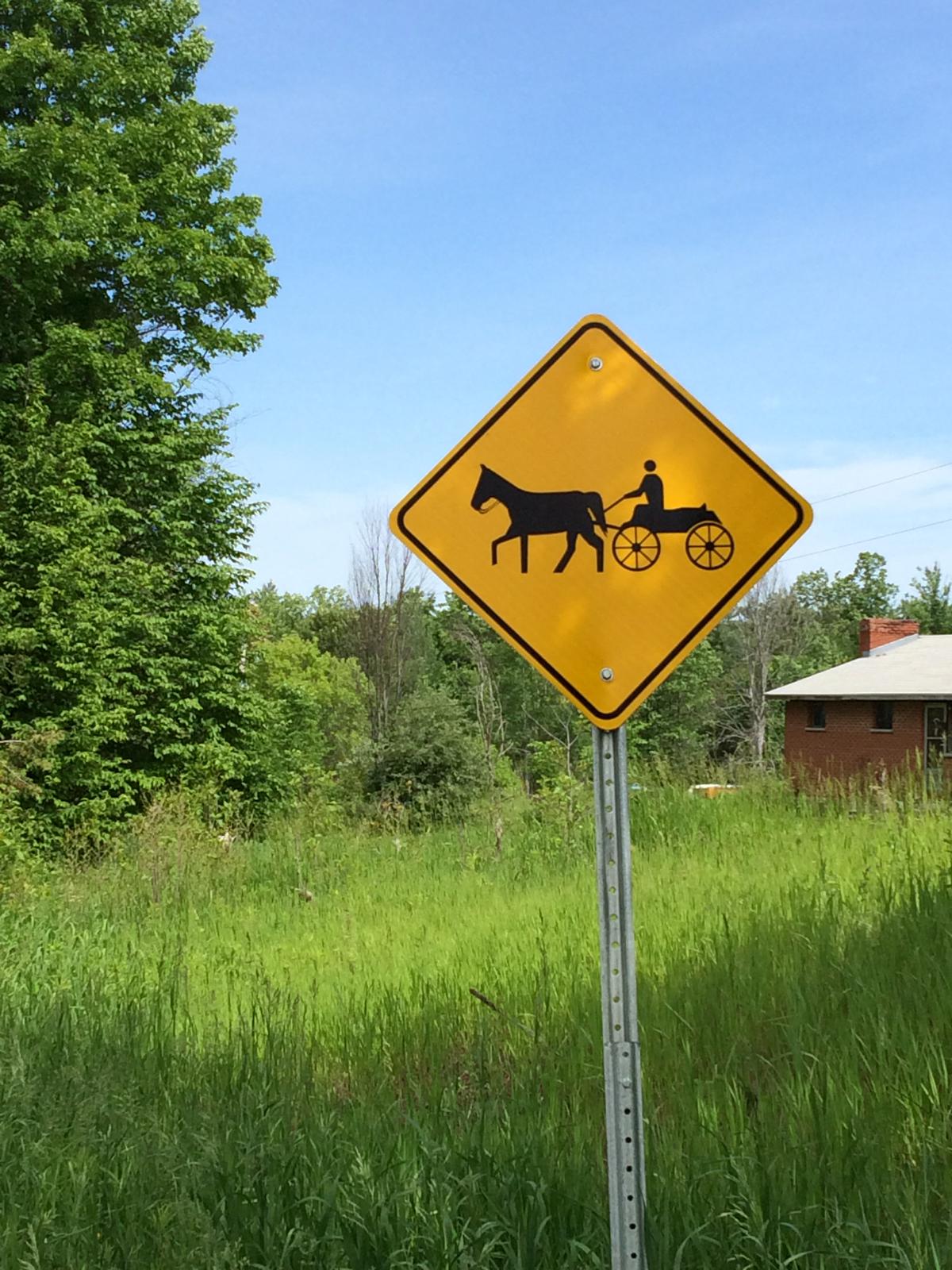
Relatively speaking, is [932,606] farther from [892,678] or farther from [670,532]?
[670,532]

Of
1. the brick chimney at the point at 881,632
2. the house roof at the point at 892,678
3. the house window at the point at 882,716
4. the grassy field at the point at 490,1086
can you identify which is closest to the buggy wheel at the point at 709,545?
the grassy field at the point at 490,1086

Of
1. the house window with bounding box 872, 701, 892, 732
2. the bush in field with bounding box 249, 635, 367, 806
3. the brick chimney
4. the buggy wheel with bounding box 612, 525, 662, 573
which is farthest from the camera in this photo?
the brick chimney

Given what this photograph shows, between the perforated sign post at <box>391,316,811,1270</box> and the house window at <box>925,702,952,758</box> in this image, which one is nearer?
the perforated sign post at <box>391,316,811,1270</box>

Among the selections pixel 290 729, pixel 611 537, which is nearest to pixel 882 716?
pixel 290 729

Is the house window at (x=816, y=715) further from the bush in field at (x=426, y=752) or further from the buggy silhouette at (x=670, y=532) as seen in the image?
the buggy silhouette at (x=670, y=532)

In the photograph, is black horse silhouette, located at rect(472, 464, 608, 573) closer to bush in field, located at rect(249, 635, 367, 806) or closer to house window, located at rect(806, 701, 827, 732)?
bush in field, located at rect(249, 635, 367, 806)

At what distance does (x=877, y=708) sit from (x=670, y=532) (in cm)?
4224

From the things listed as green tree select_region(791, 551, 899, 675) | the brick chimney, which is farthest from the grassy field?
green tree select_region(791, 551, 899, 675)

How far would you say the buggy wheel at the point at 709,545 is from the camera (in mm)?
2656

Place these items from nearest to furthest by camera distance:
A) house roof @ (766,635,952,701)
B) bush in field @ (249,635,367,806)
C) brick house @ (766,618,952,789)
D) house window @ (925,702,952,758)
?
1. bush in field @ (249,635,367,806)
2. house window @ (925,702,952,758)
3. brick house @ (766,618,952,789)
4. house roof @ (766,635,952,701)

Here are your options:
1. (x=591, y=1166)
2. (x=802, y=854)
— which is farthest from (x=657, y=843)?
(x=591, y=1166)

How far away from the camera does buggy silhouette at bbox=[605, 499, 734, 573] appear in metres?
2.65

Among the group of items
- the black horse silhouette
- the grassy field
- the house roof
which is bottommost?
the grassy field

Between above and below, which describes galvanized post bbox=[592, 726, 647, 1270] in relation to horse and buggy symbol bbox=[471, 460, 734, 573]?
below
